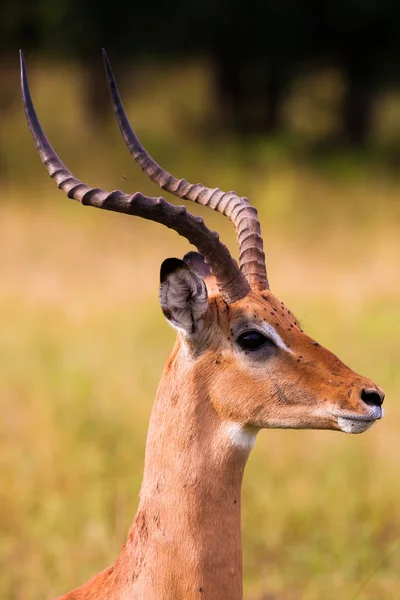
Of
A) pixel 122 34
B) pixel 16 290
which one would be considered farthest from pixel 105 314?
pixel 122 34

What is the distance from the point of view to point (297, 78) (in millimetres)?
27500

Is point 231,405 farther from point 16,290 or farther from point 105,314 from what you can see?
point 16,290

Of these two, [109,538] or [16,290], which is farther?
[16,290]

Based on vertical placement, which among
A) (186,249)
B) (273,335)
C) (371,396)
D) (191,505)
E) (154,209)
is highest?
(186,249)

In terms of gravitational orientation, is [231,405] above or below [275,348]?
below

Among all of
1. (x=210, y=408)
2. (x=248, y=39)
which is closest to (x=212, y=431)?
(x=210, y=408)

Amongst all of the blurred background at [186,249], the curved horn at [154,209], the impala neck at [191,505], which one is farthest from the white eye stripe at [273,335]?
the blurred background at [186,249]

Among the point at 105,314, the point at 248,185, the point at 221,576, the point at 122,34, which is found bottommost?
the point at 221,576

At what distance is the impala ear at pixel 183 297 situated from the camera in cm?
361

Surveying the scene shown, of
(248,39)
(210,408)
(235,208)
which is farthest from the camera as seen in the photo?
(248,39)

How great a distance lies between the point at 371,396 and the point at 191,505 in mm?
734

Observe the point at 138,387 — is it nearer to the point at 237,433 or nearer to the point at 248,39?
the point at 237,433

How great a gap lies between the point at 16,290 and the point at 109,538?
7630mm

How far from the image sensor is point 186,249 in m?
16.5
